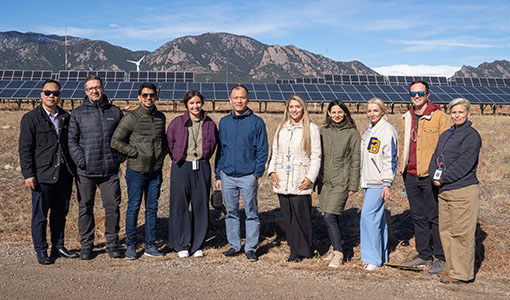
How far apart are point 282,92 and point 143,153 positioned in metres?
22.3

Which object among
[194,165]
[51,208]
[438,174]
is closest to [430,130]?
[438,174]

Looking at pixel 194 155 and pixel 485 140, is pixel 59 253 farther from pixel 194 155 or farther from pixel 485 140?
pixel 485 140

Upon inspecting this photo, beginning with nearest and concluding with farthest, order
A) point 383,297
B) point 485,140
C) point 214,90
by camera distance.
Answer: point 383,297 < point 485,140 < point 214,90

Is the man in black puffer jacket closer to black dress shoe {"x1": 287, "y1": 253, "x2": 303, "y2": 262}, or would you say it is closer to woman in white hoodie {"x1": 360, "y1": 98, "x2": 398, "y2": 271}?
black dress shoe {"x1": 287, "y1": 253, "x2": 303, "y2": 262}

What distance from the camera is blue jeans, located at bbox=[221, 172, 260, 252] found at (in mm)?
5156

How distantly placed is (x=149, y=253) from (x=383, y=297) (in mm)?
2807

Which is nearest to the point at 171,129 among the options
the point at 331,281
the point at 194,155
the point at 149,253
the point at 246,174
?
the point at 194,155

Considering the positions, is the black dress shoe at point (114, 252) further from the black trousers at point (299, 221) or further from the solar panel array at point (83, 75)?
the solar panel array at point (83, 75)

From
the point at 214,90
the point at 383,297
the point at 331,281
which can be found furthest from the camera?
the point at 214,90

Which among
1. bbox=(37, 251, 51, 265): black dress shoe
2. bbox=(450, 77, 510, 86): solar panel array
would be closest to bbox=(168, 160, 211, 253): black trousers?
bbox=(37, 251, 51, 265): black dress shoe

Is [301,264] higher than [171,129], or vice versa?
[171,129]

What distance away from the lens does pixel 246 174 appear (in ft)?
16.9

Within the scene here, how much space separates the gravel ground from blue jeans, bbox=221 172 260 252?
0.85ft

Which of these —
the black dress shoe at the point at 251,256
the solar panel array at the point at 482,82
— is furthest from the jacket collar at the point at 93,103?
the solar panel array at the point at 482,82
